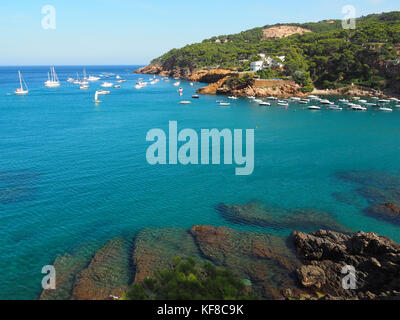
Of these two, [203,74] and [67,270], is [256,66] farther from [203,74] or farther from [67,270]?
[67,270]

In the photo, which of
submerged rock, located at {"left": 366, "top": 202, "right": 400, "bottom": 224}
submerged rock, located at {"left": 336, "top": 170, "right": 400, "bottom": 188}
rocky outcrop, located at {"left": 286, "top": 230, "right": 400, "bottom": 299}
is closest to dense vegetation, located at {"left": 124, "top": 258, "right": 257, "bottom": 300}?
rocky outcrop, located at {"left": 286, "top": 230, "right": 400, "bottom": 299}

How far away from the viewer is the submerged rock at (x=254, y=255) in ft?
63.7

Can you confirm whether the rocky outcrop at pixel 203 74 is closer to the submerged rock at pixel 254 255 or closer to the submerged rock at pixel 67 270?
the submerged rock at pixel 254 255

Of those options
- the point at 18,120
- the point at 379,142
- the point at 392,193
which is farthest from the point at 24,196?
the point at 379,142

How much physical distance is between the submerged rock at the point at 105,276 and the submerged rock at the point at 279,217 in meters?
11.4

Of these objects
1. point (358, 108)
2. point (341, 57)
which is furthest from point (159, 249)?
point (341, 57)

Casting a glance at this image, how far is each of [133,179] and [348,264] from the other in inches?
1030

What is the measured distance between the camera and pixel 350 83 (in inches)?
4478

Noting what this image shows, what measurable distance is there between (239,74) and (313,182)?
319 feet

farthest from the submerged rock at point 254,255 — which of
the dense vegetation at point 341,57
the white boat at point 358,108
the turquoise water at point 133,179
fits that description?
the dense vegetation at point 341,57

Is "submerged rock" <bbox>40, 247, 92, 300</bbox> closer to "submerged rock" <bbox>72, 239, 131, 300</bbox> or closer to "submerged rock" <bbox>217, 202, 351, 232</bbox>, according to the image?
"submerged rock" <bbox>72, 239, 131, 300</bbox>

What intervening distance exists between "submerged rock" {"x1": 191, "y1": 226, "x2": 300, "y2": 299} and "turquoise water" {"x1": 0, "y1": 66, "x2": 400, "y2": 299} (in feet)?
6.20

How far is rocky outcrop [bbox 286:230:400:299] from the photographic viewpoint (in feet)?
58.8
